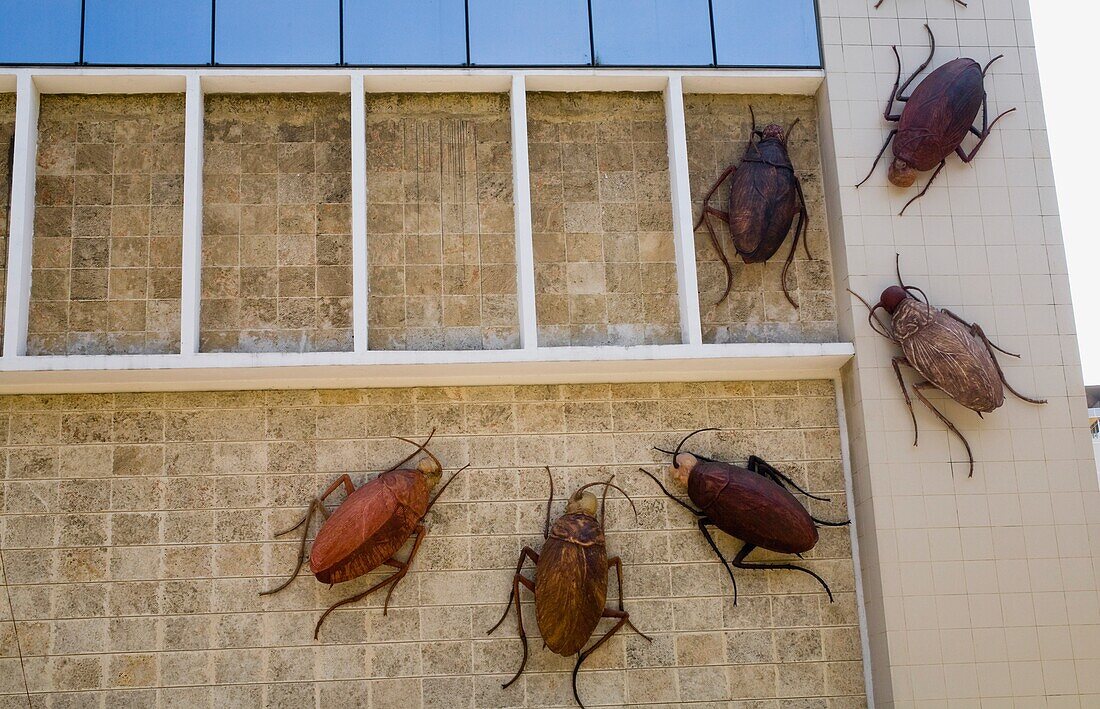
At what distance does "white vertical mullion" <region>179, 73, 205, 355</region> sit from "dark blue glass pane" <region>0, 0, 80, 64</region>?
1.00 meters

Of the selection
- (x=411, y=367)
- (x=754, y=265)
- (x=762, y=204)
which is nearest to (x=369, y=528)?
(x=411, y=367)

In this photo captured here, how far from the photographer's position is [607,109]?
431 inches

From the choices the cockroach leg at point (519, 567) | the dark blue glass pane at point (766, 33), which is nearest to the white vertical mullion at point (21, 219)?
the cockroach leg at point (519, 567)

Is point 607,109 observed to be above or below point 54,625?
above

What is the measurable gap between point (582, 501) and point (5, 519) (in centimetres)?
430

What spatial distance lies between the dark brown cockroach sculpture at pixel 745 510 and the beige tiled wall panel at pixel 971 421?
0.59 meters

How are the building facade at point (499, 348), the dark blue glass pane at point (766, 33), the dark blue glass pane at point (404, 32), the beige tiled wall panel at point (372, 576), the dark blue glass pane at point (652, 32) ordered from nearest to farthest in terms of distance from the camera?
the beige tiled wall panel at point (372, 576)
the building facade at point (499, 348)
the dark blue glass pane at point (404, 32)
the dark blue glass pane at point (652, 32)
the dark blue glass pane at point (766, 33)

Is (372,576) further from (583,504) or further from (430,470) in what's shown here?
(583,504)

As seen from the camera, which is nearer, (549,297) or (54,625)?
(54,625)

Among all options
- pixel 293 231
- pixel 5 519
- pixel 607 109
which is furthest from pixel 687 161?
pixel 5 519

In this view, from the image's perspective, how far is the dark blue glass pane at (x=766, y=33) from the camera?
10.9m

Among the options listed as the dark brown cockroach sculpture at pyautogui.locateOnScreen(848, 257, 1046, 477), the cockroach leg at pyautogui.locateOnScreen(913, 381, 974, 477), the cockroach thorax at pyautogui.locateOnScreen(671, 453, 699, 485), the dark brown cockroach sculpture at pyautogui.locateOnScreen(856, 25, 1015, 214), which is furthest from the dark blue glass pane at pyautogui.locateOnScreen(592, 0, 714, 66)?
the cockroach thorax at pyautogui.locateOnScreen(671, 453, 699, 485)

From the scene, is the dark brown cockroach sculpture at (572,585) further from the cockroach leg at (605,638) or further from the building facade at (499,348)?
the building facade at (499,348)

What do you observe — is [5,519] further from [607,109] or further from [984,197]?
[984,197]
